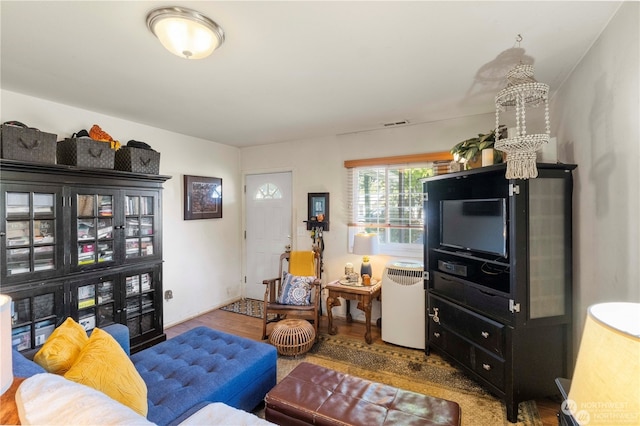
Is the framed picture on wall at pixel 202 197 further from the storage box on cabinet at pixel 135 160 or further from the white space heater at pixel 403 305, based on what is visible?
the white space heater at pixel 403 305

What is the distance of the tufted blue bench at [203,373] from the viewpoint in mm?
1576

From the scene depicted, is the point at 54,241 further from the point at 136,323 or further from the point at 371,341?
the point at 371,341

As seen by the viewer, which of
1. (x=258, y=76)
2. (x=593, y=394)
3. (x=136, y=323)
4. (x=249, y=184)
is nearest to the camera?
(x=593, y=394)

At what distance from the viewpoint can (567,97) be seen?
2203 millimetres

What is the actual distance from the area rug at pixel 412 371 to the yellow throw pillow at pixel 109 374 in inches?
51.9

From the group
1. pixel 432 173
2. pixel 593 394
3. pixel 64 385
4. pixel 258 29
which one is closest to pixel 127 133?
pixel 258 29

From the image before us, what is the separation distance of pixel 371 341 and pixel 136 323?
7.88 feet

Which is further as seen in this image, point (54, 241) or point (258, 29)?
point (54, 241)

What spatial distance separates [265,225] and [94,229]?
220 cm

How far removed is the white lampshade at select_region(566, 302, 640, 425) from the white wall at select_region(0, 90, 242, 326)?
3810mm

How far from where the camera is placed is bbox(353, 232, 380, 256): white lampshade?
3.31m

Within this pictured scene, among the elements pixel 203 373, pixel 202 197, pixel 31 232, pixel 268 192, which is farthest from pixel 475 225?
pixel 31 232

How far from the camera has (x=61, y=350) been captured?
138 cm

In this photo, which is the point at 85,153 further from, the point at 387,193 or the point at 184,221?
the point at 387,193
